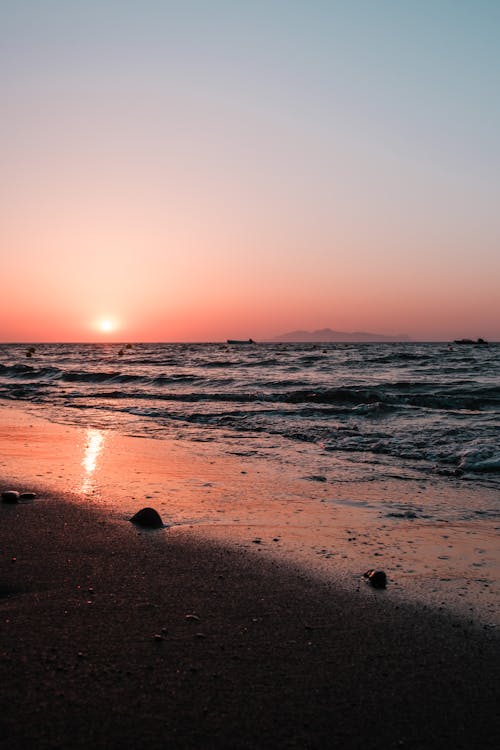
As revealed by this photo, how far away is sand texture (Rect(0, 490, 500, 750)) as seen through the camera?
2.35 metres

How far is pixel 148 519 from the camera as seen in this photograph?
16.7ft

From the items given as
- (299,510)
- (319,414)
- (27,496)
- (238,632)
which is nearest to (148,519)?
(299,510)

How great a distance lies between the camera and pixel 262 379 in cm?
2309

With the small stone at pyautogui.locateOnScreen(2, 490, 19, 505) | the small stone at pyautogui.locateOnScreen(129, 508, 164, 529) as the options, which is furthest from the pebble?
the small stone at pyautogui.locateOnScreen(129, 508, 164, 529)

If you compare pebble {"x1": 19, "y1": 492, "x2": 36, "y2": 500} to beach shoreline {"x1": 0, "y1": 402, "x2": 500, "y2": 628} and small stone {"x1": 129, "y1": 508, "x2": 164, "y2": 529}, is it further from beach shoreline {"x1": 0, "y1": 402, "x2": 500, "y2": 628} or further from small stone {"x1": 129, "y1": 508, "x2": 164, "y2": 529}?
small stone {"x1": 129, "y1": 508, "x2": 164, "y2": 529}

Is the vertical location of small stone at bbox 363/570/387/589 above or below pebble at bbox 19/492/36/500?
below

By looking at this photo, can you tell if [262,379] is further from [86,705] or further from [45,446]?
[86,705]

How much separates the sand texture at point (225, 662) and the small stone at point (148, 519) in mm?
840

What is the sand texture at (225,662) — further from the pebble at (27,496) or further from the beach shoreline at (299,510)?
→ the pebble at (27,496)

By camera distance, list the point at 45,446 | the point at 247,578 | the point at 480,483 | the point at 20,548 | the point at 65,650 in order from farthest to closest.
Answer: the point at 45,446, the point at 480,483, the point at 20,548, the point at 247,578, the point at 65,650

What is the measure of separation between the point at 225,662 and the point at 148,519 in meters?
2.39

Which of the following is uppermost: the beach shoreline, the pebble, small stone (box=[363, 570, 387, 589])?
the pebble

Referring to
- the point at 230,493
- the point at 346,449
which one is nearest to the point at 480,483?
the point at 346,449

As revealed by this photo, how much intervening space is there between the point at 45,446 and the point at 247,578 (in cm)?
652
